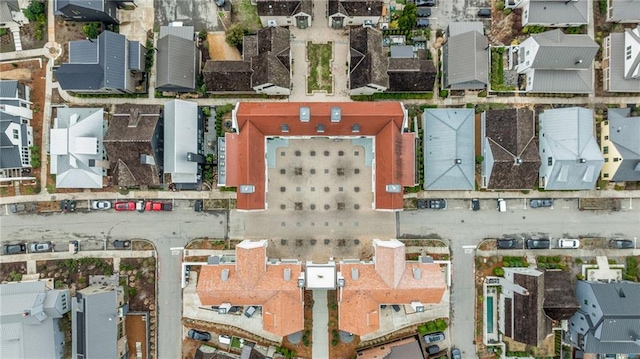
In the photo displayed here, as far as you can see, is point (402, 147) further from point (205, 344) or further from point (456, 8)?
point (205, 344)

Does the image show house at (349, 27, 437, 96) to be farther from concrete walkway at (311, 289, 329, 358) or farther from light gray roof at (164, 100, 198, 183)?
concrete walkway at (311, 289, 329, 358)

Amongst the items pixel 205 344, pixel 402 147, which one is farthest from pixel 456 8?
pixel 205 344

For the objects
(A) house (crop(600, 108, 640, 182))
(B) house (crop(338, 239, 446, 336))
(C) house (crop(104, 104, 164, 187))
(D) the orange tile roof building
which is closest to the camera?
(D) the orange tile roof building

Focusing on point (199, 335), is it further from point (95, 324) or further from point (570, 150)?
point (570, 150)

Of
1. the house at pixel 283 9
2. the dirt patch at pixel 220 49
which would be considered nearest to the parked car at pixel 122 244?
the dirt patch at pixel 220 49

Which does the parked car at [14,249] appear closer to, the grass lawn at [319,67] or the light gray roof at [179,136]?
the light gray roof at [179,136]

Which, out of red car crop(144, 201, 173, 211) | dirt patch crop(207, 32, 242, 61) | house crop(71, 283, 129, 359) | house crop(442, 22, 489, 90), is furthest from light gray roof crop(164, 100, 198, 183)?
house crop(442, 22, 489, 90)
